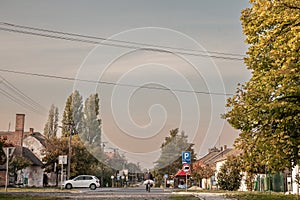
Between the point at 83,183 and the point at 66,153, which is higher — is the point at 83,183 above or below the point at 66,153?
below

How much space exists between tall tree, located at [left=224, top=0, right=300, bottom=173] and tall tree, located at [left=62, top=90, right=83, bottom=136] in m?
67.5

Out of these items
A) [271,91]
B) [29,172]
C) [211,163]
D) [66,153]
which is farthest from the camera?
[211,163]

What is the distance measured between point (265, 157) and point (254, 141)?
79cm

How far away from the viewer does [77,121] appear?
87188 mm

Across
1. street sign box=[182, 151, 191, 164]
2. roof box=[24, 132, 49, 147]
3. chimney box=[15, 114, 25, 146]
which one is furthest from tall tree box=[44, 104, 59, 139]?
street sign box=[182, 151, 191, 164]

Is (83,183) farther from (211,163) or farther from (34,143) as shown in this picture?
(211,163)

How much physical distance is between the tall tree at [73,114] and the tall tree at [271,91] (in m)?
67.5

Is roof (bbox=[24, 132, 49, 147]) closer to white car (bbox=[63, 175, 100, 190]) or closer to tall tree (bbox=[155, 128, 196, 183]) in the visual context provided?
tall tree (bbox=[155, 128, 196, 183])

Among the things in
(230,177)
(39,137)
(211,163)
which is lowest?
(230,177)

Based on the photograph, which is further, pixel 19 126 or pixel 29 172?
pixel 19 126

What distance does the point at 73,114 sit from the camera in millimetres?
87562

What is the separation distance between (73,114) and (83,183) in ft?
103

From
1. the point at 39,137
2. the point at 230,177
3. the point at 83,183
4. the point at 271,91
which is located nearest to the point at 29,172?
the point at 39,137

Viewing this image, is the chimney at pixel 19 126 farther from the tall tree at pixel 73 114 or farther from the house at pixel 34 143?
the house at pixel 34 143
